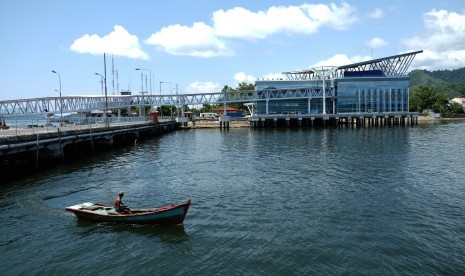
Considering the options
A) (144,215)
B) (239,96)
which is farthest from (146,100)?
(144,215)

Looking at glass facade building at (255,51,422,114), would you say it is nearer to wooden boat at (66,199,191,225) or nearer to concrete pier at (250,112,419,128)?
concrete pier at (250,112,419,128)

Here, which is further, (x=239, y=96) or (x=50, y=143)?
(x=239, y=96)

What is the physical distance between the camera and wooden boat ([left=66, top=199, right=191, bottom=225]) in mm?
20953

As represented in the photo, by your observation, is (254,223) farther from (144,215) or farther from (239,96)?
(239,96)

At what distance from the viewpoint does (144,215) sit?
69.3ft

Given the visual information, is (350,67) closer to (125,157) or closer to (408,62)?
(408,62)

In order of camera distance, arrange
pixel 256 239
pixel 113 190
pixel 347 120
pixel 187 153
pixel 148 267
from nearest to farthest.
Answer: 1. pixel 148 267
2. pixel 256 239
3. pixel 113 190
4. pixel 187 153
5. pixel 347 120

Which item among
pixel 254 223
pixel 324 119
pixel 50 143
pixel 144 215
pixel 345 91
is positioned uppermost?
pixel 345 91

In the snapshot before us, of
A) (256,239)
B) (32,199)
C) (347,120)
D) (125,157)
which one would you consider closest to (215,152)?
(125,157)

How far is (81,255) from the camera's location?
18141 millimetres

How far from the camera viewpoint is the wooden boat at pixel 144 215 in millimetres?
20953

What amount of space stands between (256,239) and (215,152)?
3758cm

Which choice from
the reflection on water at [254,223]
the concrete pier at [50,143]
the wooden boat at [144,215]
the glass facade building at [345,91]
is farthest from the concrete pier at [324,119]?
the wooden boat at [144,215]

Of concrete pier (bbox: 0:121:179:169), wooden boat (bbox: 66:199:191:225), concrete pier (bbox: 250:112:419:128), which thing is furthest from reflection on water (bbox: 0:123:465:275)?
concrete pier (bbox: 250:112:419:128)
